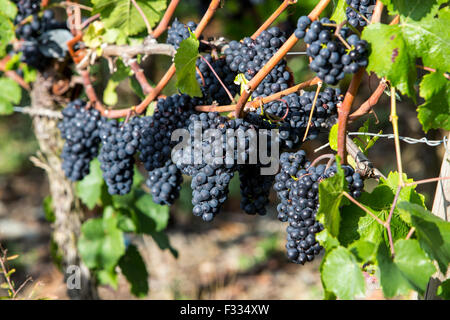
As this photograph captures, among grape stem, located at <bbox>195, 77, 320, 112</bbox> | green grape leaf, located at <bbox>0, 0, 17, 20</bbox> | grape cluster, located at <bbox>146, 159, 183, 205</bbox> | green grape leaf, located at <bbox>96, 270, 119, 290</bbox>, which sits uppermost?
green grape leaf, located at <bbox>0, 0, 17, 20</bbox>

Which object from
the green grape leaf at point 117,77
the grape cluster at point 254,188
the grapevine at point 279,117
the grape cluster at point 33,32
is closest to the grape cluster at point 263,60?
the grapevine at point 279,117

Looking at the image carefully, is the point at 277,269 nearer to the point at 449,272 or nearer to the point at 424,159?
the point at 424,159

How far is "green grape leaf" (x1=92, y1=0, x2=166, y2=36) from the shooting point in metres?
1.51

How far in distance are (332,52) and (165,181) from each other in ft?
2.25

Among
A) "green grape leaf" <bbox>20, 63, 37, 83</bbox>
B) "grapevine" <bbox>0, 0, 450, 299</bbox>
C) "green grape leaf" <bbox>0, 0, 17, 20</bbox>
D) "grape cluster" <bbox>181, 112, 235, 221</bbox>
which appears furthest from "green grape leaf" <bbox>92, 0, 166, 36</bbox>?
"grape cluster" <bbox>181, 112, 235, 221</bbox>

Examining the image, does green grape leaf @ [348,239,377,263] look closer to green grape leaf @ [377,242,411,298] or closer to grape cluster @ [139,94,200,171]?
green grape leaf @ [377,242,411,298]

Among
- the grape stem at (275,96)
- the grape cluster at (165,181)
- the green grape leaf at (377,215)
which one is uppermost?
the grape stem at (275,96)

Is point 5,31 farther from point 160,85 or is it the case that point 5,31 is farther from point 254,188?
point 254,188

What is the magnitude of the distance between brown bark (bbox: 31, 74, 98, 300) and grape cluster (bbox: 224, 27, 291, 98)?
1012 millimetres

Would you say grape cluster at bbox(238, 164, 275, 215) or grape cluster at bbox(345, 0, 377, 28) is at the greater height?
grape cluster at bbox(345, 0, 377, 28)

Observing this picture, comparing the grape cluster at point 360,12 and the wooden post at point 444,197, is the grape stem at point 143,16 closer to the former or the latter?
the grape cluster at point 360,12

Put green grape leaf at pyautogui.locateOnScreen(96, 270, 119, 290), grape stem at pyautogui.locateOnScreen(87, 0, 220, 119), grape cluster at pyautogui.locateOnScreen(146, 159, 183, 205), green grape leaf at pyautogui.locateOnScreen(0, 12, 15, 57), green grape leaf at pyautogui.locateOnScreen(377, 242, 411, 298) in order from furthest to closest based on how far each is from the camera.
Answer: green grape leaf at pyautogui.locateOnScreen(96, 270, 119, 290) → green grape leaf at pyautogui.locateOnScreen(0, 12, 15, 57) → grape cluster at pyautogui.locateOnScreen(146, 159, 183, 205) → grape stem at pyautogui.locateOnScreen(87, 0, 220, 119) → green grape leaf at pyautogui.locateOnScreen(377, 242, 411, 298)

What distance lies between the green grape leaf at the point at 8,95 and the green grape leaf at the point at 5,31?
175mm

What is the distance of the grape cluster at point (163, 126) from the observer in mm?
1244
